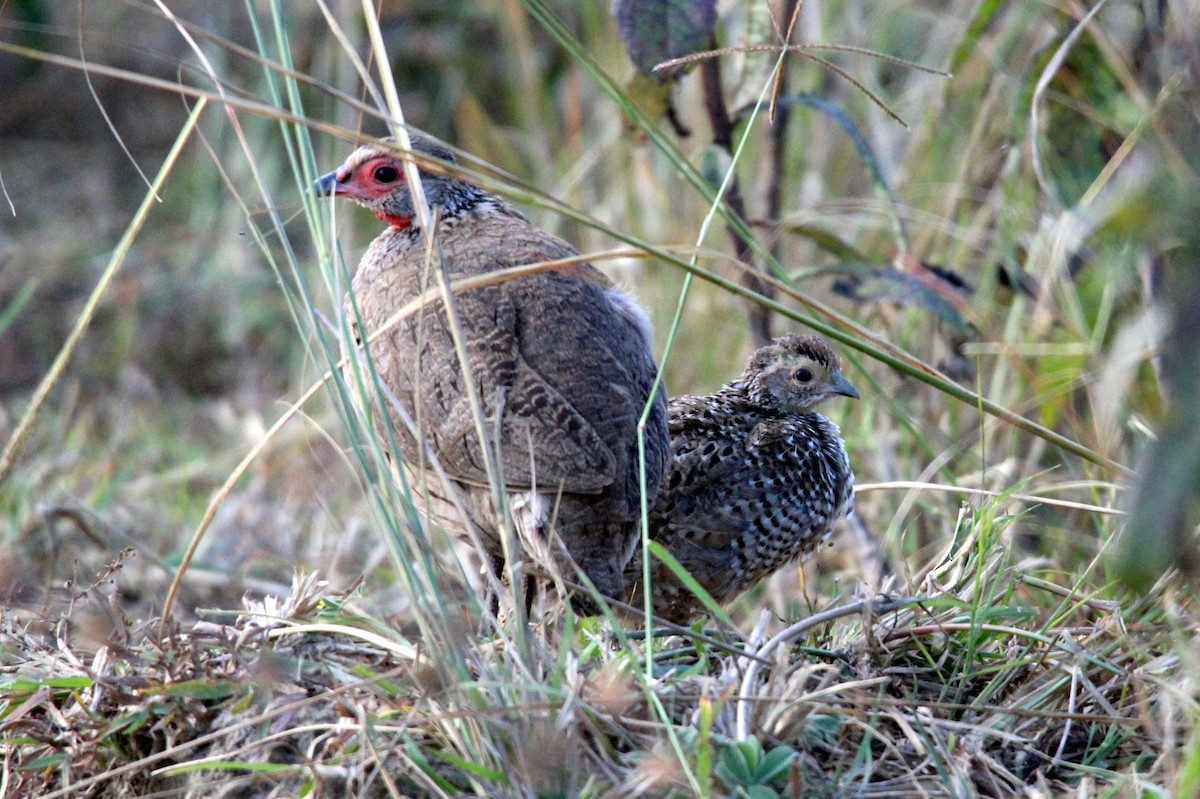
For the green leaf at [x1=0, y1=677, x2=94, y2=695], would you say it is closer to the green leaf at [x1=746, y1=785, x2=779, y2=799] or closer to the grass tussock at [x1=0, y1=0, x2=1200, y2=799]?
the grass tussock at [x1=0, y1=0, x2=1200, y2=799]

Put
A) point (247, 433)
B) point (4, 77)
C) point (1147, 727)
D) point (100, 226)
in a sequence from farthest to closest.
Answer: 1. point (4, 77)
2. point (100, 226)
3. point (247, 433)
4. point (1147, 727)

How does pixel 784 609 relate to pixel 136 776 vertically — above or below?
below

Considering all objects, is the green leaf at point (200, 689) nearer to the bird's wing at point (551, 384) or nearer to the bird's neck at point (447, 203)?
the bird's wing at point (551, 384)

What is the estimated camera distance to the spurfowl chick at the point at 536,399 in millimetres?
2996

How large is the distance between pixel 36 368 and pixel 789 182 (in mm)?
3691

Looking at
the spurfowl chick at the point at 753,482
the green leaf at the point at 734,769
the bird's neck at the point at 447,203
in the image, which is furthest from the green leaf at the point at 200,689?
the bird's neck at the point at 447,203

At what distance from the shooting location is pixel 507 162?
6551mm

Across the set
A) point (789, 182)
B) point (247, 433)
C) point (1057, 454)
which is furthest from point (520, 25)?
point (1057, 454)

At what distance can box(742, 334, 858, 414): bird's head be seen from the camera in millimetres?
3801

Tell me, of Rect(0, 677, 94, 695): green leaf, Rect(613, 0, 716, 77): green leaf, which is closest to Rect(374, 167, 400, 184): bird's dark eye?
Rect(613, 0, 716, 77): green leaf

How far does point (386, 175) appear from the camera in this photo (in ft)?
12.6

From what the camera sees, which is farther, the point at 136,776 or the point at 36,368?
the point at 36,368

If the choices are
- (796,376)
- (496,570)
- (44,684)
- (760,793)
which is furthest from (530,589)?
(760,793)

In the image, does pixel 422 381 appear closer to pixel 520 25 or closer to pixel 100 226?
pixel 520 25
